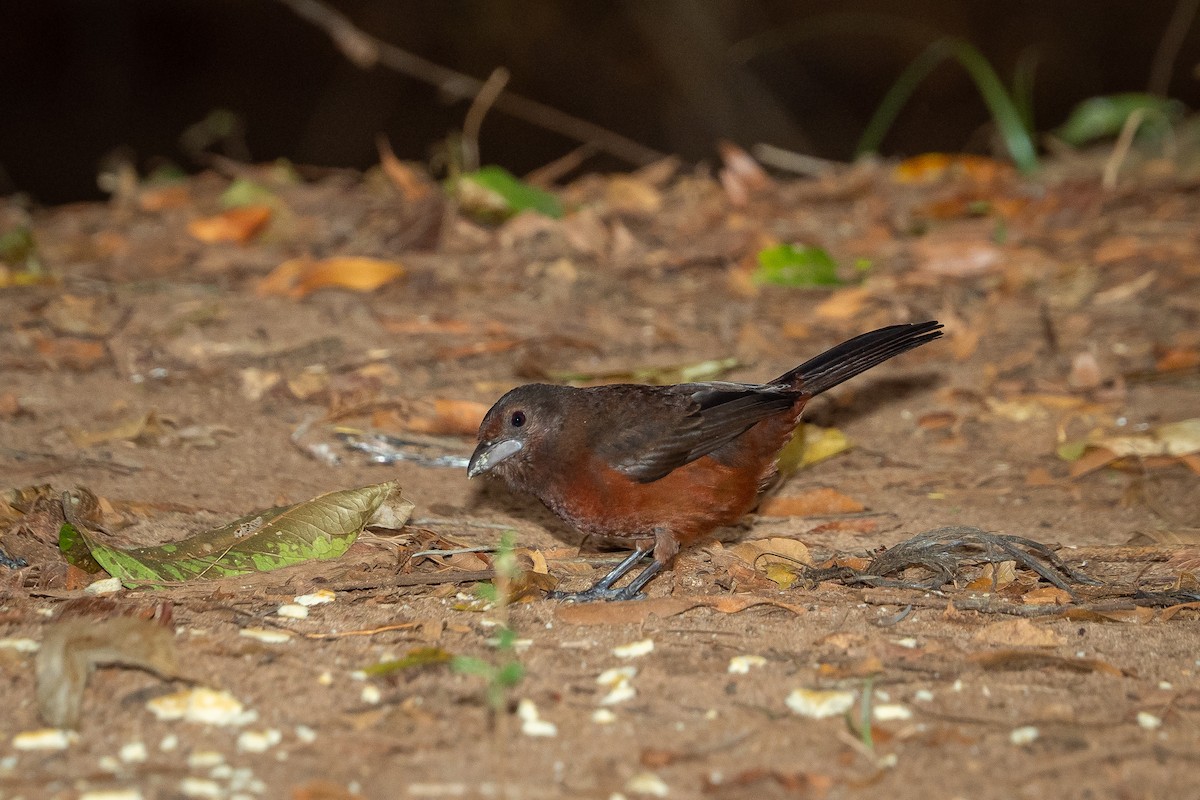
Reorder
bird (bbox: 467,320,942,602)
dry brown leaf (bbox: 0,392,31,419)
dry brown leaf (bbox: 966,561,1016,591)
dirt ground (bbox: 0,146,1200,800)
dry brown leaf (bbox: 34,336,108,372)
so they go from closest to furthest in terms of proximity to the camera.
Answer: dirt ground (bbox: 0,146,1200,800)
dry brown leaf (bbox: 966,561,1016,591)
bird (bbox: 467,320,942,602)
dry brown leaf (bbox: 0,392,31,419)
dry brown leaf (bbox: 34,336,108,372)

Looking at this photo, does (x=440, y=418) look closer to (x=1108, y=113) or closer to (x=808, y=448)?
(x=808, y=448)

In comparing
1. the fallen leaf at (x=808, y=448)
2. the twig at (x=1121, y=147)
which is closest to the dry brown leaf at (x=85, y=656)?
the fallen leaf at (x=808, y=448)

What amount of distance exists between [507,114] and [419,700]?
13.7m

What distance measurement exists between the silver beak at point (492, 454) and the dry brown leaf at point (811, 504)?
3.20 feet

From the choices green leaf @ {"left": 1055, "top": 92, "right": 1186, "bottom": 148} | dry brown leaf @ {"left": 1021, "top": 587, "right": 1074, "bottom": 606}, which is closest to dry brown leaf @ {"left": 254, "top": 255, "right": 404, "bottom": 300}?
dry brown leaf @ {"left": 1021, "top": 587, "right": 1074, "bottom": 606}

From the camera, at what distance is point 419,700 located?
266 centimetres

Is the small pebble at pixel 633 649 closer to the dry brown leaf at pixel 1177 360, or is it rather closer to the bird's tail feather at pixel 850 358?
the bird's tail feather at pixel 850 358

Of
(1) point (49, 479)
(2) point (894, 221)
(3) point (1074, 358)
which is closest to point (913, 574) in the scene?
(3) point (1074, 358)

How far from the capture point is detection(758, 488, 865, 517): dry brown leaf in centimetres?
423

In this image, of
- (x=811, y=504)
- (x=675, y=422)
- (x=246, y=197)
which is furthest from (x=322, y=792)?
(x=246, y=197)

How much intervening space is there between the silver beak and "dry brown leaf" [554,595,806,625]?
778 millimetres

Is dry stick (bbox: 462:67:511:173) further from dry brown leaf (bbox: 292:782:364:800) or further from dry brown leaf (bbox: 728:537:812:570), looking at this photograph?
dry brown leaf (bbox: 292:782:364:800)

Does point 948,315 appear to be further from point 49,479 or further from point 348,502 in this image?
point 49,479

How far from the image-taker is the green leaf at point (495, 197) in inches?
258
